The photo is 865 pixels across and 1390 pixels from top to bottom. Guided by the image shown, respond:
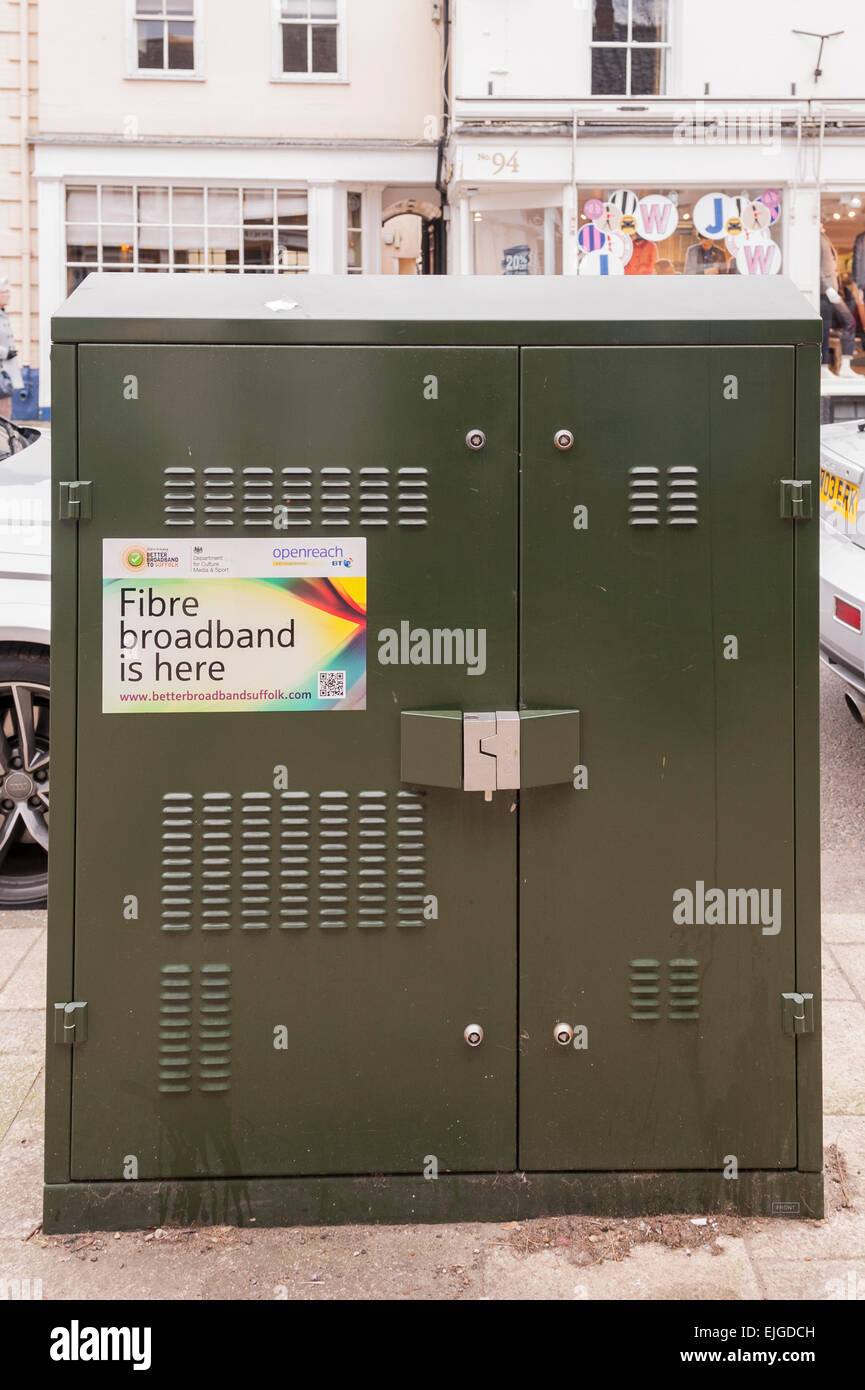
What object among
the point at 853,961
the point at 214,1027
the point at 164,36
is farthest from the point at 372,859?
the point at 164,36

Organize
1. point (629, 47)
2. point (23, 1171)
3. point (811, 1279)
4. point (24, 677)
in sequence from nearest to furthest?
point (811, 1279)
point (23, 1171)
point (24, 677)
point (629, 47)

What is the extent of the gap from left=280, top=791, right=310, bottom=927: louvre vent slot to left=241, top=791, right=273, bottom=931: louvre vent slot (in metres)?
0.03

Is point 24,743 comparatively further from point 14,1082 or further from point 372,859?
point 372,859

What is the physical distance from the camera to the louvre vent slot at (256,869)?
125 inches

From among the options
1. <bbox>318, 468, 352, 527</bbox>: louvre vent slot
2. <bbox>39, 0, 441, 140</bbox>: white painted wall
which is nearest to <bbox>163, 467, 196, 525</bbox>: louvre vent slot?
<bbox>318, 468, 352, 527</bbox>: louvre vent slot

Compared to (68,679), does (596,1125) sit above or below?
below

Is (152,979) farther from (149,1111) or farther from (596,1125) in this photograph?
(596,1125)

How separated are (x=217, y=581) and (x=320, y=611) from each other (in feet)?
0.82

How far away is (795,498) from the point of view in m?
3.14

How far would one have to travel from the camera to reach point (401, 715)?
124 inches

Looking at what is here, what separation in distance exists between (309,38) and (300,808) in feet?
57.4

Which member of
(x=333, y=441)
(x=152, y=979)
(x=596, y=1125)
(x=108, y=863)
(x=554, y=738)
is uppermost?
(x=333, y=441)

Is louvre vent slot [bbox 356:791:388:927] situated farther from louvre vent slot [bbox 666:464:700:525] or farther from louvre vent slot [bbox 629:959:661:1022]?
louvre vent slot [bbox 666:464:700:525]

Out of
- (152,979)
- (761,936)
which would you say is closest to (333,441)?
(152,979)
